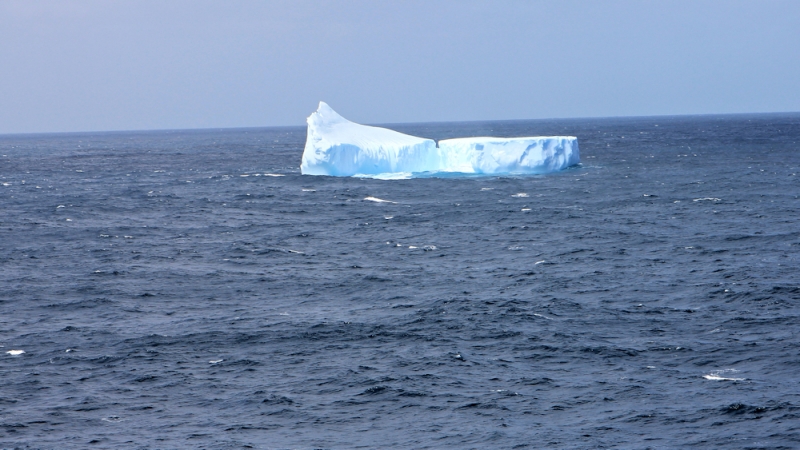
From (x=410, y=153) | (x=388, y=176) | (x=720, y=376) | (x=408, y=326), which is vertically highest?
(x=410, y=153)

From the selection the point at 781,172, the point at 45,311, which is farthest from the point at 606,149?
the point at 45,311

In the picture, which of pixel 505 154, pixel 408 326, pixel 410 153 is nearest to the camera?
pixel 408 326

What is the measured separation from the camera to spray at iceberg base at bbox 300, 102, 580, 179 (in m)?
50.0

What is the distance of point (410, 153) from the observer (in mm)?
52281

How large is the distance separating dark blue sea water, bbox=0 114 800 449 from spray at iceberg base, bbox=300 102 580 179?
10441mm

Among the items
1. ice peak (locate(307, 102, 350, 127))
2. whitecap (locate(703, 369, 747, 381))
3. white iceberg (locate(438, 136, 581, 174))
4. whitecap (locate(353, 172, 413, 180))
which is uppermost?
ice peak (locate(307, 102, 350, 127))

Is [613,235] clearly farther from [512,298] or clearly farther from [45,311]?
[45,311]

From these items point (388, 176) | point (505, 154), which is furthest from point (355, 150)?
point (505, 154)

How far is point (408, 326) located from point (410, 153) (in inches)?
1301

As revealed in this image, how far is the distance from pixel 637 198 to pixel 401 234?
1460cm

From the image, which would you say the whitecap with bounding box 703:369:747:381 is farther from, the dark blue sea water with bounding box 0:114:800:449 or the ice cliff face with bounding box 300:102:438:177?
the ice cliff face with bounding box 300:102:438:177

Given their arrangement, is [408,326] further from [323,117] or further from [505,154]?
[505,154]

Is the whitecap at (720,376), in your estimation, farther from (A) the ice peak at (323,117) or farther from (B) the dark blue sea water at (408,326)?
(A) the ice peak at (323,117)

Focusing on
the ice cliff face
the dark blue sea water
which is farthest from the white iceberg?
the dark blue sea water
